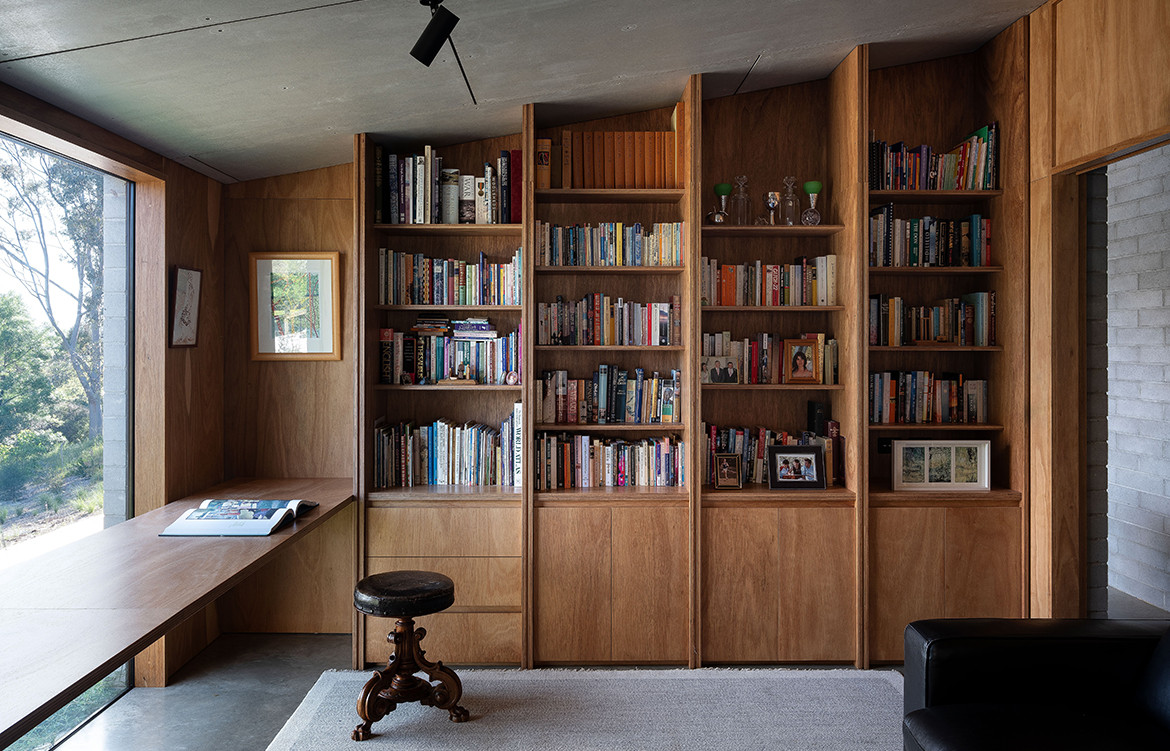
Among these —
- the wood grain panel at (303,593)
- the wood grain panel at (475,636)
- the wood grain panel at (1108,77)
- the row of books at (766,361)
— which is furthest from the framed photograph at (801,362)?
the wood grain panel at (303,593)

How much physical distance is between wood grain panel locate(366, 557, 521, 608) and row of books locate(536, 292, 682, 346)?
1.05 metres

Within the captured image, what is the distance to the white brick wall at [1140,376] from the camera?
4.15 meters

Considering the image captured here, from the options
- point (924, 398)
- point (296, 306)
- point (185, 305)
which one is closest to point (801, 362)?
point (924, 398)

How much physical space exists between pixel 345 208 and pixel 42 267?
4.74 feet

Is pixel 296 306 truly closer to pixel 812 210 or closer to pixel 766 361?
pixel 766 361

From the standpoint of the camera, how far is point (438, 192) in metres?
3.64

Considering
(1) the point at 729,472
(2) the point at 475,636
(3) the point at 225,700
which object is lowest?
(3) the point at 225,700

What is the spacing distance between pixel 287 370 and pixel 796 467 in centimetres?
251

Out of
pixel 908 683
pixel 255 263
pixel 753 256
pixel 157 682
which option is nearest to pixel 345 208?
pixel 255 263

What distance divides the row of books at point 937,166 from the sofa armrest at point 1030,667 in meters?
2.05

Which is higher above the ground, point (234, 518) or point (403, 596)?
point (234, 518)

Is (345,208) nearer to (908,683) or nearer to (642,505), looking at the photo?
(642,505)

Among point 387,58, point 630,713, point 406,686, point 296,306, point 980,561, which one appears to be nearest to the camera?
point 387,58

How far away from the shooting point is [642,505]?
3.45 m
